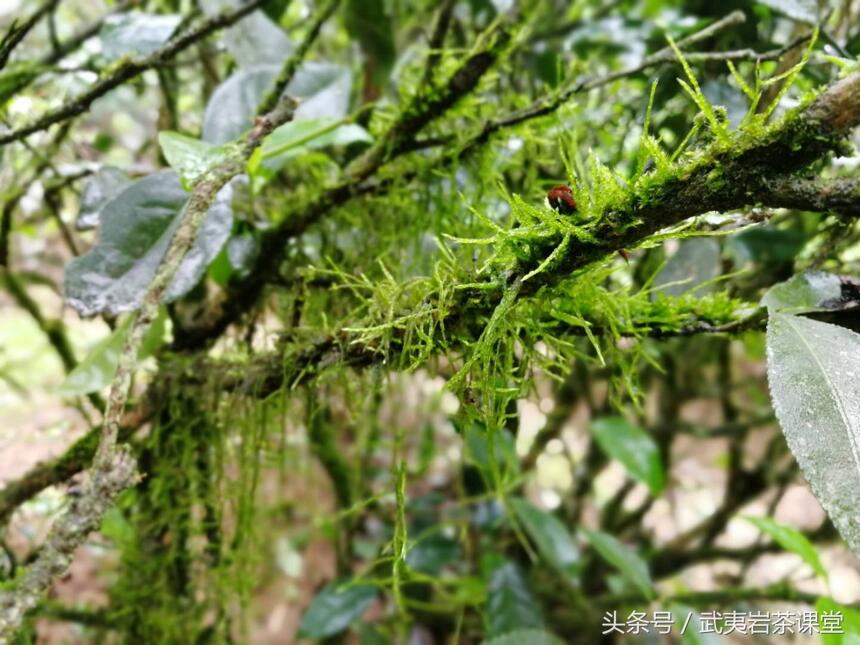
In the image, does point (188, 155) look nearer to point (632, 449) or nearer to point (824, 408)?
point (824, 408)

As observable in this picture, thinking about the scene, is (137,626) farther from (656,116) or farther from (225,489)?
(656,116)

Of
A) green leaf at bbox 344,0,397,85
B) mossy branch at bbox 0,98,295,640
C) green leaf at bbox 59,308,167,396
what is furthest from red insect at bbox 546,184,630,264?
green leaf at bbox 344,0,397,85

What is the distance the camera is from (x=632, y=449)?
3.21 ft

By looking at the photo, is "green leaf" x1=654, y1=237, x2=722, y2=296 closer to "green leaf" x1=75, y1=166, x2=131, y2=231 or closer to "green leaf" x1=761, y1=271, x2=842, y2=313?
"green leaf" x1=761, y1=271, x2=842, y2=313

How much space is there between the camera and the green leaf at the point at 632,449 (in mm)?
957

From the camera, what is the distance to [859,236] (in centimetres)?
76

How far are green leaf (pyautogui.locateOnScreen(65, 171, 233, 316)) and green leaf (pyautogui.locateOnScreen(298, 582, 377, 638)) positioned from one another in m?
0.61

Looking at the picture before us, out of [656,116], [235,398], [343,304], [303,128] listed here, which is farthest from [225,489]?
[656,116]

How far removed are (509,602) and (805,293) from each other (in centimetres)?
71

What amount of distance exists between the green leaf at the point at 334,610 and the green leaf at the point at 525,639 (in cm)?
29

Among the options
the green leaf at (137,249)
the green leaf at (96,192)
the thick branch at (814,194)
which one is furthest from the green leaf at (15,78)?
the thick branch at (814,194)

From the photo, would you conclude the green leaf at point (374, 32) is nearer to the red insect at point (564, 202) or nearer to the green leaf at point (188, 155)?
the green leaf at point (188, 155)

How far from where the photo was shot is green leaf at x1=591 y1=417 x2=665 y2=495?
96 centimetres

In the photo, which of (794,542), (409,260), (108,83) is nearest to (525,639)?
(794,542)
